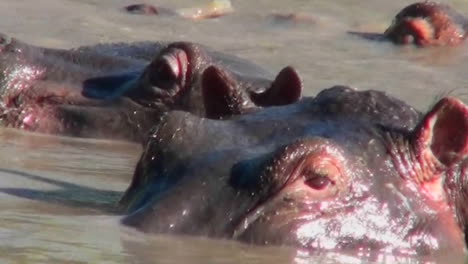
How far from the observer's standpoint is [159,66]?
8008mm

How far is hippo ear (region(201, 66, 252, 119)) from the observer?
559 centimetres

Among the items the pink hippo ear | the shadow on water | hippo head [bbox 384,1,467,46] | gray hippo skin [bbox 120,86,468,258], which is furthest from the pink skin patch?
hippo head [bbox 384,1,467,46]

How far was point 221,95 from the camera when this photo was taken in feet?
18.8

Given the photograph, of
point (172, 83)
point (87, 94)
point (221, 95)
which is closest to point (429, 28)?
point (172, 83)

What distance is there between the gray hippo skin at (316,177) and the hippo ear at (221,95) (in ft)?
1.07

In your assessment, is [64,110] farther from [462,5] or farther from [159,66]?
[462,5]

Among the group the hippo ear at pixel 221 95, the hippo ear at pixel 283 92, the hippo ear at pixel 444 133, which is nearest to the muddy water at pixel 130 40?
the hippo ear at pixel 444 133

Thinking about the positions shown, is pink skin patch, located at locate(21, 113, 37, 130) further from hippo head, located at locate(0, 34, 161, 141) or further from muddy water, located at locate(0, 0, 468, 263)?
muddy water, located at locate(0, 0, 468, 263)

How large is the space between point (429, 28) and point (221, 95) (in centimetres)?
627

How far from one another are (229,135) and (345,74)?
5944 millimetres

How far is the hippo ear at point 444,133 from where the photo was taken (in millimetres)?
4941

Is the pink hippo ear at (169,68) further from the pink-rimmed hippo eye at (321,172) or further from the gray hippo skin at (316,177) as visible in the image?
the pink-rimmed hippo eye at (321,172)

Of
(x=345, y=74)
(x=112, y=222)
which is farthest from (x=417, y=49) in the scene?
(x=112, y=222)

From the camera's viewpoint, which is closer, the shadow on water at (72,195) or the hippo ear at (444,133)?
the hippo ear at (444,133)
